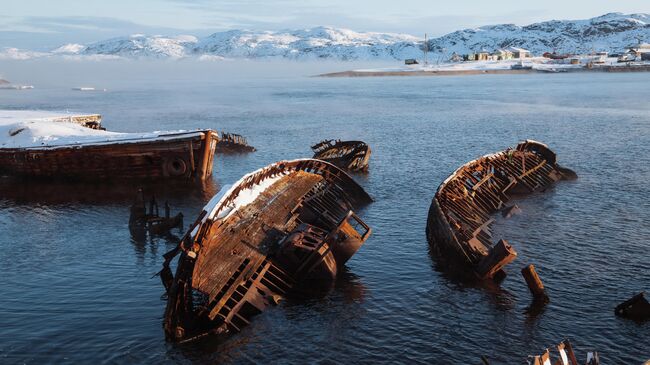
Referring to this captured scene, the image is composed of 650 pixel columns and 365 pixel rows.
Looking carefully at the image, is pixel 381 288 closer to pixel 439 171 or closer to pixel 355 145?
pixel 439 171

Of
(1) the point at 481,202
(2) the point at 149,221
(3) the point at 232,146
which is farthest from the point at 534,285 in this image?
(3) the point at 232,146

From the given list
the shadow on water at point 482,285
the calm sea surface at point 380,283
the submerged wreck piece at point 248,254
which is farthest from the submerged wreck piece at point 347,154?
the shadow on water at point 482,285

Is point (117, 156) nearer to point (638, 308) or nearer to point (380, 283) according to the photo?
point (380, 283)

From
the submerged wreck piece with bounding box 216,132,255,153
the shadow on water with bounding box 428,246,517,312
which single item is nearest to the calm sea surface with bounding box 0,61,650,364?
the shadow on water with bounding box 428,246,517,312

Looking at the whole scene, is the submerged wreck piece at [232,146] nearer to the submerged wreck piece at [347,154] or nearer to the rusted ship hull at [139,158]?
the submerged wreck piece at [347,154]

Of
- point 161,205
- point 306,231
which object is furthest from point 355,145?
point 306,231

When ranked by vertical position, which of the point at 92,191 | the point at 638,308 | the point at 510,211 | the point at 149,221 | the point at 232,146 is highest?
the point at 149,221
